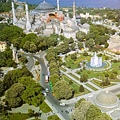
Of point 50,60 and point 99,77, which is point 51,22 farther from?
point 99,77

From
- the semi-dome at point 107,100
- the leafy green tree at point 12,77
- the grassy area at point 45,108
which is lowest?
the grassy area at point 45,108

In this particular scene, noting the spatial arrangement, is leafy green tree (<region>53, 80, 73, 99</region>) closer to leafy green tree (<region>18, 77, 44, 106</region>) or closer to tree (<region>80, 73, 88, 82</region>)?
leafy green tree (<region>18, 77, 44, 106</region>)

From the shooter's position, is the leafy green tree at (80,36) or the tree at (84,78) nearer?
the tree at (84,78)

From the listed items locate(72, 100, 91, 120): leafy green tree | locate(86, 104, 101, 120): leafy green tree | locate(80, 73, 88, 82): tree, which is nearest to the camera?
locate(86, 104, 101, 120): leafy green tree

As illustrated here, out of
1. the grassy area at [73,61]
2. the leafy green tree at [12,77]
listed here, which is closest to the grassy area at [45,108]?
the leafy green tree at [12,77]

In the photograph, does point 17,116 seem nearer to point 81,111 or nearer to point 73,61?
point 81,111

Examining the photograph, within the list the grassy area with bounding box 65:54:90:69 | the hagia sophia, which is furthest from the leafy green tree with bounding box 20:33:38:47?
the hagia sophia

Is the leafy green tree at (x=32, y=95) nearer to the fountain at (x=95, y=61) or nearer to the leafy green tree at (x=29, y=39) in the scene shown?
the fountain at (x=95, y=61)

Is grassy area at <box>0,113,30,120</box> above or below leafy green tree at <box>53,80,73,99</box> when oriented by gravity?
below

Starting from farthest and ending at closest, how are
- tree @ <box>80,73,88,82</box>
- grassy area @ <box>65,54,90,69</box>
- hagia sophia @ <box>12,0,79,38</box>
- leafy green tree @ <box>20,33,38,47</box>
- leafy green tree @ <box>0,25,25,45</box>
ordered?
hagia sophia @ <box>12,0,79,38</box>
leafy green tree @ <box>0,25,25,45</box>
leafy green tree @ <box>20,33,38,47</box>
grassy area @ <box>65,54,90,69</box>
tree @ <box>80,73,88,82</box>

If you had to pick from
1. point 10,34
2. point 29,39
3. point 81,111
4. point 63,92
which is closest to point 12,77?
point 63,92

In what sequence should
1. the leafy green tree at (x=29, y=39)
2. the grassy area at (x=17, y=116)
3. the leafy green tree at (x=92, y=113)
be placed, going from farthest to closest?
the leafy green tree at (x=29, y=39), the grassy area at (x=17, y=116), the leafy green tree at (x=92, y=113)
